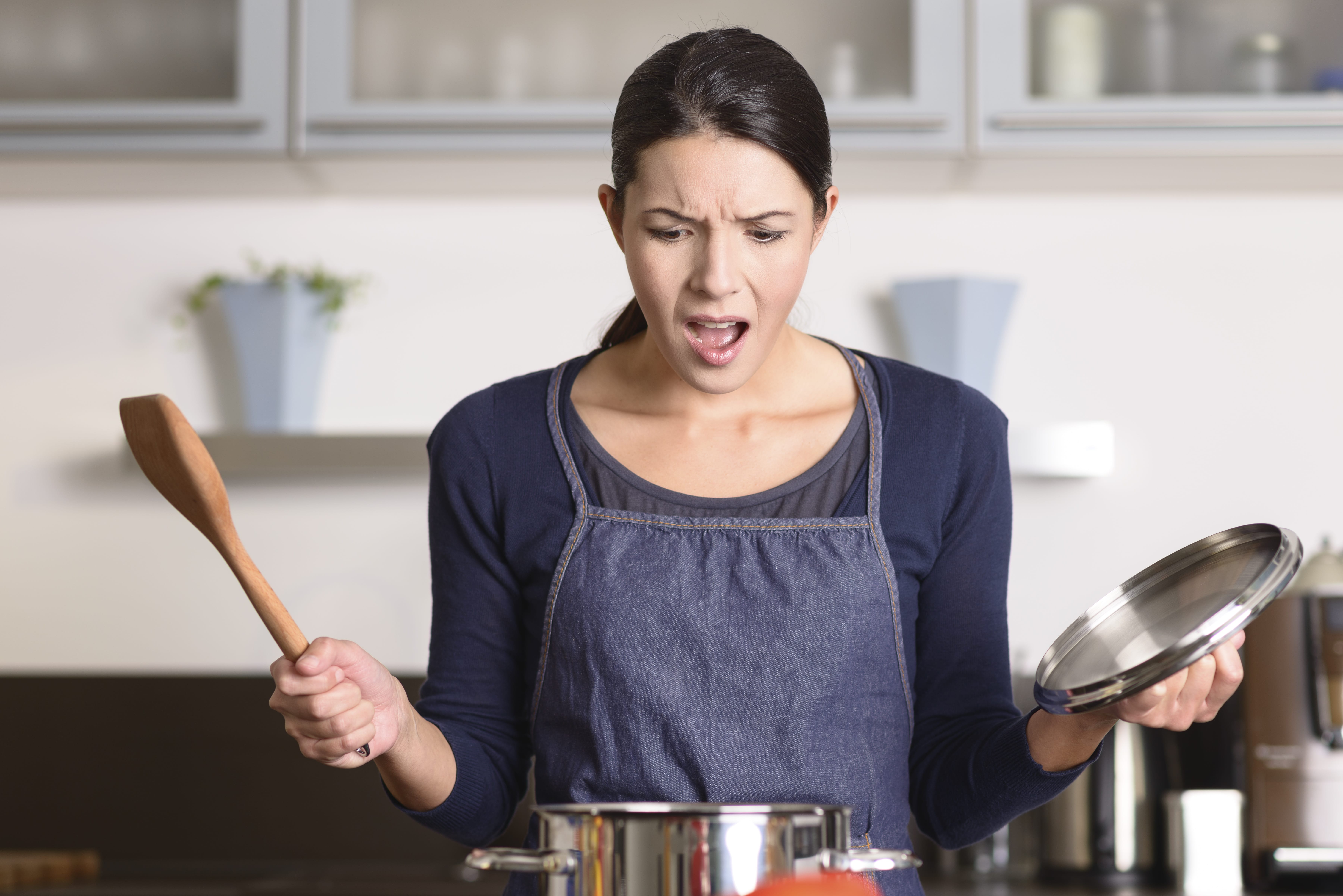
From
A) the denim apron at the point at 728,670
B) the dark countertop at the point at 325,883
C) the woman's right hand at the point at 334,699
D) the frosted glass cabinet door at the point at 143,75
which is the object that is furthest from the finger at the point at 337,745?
the frosted glass cabinet door at the point at 143,75

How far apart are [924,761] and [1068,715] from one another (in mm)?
200

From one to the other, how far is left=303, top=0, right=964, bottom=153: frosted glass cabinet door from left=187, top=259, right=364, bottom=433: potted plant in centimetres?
28

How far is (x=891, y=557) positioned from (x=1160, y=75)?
3.98 feet

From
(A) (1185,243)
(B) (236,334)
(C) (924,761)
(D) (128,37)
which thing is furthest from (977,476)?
(D) (128,37)

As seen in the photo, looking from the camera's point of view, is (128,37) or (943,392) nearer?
(943,392)

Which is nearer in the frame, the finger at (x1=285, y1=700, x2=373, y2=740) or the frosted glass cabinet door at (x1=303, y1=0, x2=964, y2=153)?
the finger at (x1=285, y1=700, x2=373, y2=740)

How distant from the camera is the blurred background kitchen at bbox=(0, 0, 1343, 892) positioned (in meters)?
1.90

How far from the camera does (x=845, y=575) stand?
3.29 feet

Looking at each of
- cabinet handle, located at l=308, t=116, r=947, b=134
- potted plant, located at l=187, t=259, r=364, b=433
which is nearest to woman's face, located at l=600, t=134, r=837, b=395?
cabinet handle, located at l=308, t=116, r=947, b=134

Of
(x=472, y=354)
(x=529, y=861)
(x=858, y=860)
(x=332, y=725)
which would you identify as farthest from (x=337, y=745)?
(x=472, y=354)

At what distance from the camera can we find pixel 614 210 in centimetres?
104

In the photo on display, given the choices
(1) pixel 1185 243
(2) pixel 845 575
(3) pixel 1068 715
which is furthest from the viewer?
(1) pixel 1185 243

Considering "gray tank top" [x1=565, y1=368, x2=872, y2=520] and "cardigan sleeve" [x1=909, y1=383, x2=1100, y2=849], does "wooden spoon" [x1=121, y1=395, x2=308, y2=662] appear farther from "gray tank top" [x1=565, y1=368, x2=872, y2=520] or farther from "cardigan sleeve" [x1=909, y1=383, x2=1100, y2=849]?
"cardigan sleeve" [x1=909, y1=383, x2=1100, y2=849]

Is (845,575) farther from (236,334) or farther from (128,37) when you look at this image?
(128,37)
